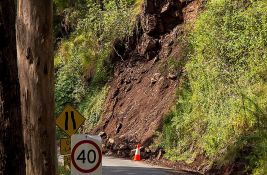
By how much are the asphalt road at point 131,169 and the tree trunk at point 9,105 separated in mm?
9891

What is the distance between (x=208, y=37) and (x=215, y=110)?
3.41 metres

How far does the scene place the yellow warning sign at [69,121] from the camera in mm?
13117

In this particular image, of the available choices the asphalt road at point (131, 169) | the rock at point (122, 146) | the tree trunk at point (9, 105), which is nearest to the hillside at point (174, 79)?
the rock at point (122, 146)

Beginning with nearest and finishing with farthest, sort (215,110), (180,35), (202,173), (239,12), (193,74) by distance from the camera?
(202,173)
(215,110)
(239,12)
(193,74)
(180,35)

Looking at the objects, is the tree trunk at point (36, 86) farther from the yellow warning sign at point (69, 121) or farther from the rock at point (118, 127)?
the rock at point (118, 127)

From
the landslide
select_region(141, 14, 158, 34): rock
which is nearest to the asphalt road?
the landslide

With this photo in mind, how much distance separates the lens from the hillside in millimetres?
17250

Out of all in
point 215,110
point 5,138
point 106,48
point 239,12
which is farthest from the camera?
point 106,48

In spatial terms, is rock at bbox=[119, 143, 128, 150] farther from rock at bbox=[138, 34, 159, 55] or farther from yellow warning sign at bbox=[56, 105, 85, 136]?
yellow warning sign at bbox=[56, 105, 85, 136]

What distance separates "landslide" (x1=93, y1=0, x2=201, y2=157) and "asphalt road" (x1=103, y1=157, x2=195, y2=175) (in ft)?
8.57

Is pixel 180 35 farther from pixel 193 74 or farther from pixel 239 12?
pixel 239 12

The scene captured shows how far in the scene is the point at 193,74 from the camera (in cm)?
2209

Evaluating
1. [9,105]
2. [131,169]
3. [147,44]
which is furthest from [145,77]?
[9,105]

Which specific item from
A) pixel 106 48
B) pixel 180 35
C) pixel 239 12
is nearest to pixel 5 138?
pixel 239 12
